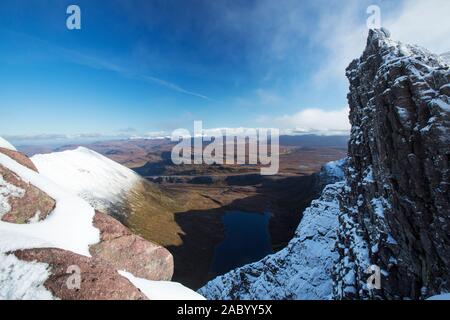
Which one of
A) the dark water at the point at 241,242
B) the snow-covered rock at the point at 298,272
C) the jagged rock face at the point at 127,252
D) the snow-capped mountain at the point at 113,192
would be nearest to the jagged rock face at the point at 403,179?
the snow-covered rock at the point at 298,272

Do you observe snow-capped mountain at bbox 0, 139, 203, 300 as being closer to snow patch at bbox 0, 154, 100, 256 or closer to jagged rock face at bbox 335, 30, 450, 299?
snow patch at bbox 0, 154, 100, 256

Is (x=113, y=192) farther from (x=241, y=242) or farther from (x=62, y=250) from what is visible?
(x=62, y=250)

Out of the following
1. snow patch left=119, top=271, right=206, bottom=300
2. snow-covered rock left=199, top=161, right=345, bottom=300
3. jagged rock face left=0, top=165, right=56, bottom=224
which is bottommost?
snow-covered rock left=199, top=161, right=345, bottom=300

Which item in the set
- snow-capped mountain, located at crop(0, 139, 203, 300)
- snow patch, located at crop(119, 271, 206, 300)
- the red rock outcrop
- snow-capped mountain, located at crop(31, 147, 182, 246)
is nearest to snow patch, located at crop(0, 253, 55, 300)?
snow-capped mountain, located at crop(0, 139, 203, 300)

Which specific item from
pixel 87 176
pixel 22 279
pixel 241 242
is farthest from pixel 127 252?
pixel 87 176

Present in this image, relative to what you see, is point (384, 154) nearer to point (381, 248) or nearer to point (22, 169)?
point (381, 248)
